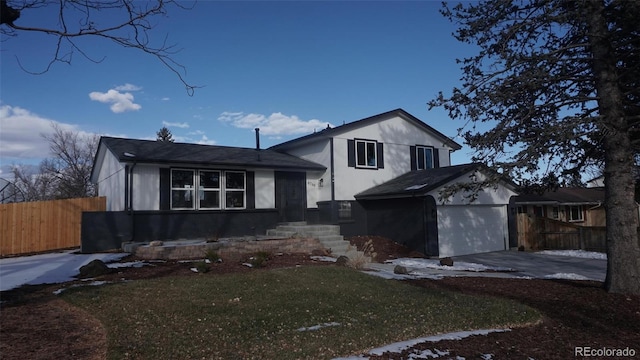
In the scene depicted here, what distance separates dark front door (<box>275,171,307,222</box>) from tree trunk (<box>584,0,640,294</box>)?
39.7 ft

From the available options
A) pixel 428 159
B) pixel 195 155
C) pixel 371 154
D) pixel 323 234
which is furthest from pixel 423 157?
pixel 195 155

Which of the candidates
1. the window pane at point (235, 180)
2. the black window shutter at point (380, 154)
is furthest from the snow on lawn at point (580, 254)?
the window pane at point (235, 180)

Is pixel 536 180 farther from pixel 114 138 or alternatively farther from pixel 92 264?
pixel 114 138

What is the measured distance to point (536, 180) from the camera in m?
10.5

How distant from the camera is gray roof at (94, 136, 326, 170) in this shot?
49.9 ft

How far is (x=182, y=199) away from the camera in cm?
1602

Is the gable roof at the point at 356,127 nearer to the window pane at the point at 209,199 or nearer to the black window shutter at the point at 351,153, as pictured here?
the black window shutter at the point at 351,153

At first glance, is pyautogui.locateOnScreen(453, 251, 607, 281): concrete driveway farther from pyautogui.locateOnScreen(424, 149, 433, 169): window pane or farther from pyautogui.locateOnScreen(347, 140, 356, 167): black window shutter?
pyautogui.locateOnScreen(347, 140, 356, 167): black window shutter

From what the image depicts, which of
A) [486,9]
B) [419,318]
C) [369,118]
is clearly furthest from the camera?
[369,118]

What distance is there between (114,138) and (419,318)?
15210 millimetres

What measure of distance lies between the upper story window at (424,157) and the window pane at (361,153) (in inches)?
137

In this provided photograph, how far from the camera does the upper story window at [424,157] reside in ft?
72.5

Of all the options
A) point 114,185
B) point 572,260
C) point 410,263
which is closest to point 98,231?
point 114,185

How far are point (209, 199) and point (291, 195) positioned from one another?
3759mm
